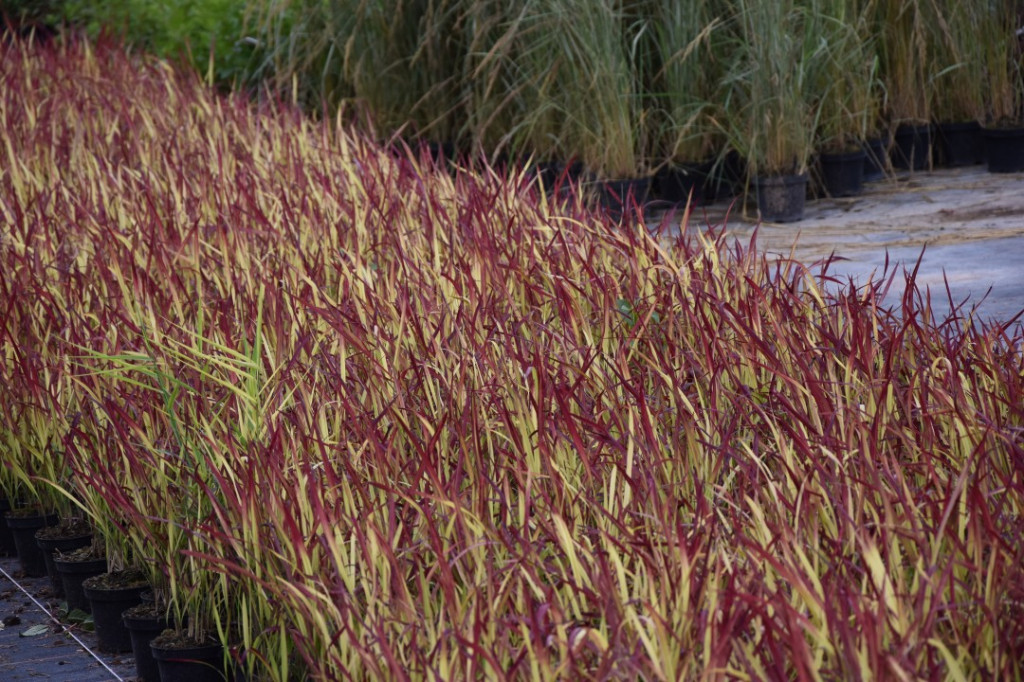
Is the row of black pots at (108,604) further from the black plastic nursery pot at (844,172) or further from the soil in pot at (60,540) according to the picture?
the black plastic nursery pot at (844,172)

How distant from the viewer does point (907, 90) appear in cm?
693

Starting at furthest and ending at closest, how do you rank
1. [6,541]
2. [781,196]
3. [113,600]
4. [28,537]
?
1. [781,196]
2. [6,541]
3. [28,537]
4. [113,600]

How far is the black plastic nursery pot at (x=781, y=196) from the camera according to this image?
239 inches

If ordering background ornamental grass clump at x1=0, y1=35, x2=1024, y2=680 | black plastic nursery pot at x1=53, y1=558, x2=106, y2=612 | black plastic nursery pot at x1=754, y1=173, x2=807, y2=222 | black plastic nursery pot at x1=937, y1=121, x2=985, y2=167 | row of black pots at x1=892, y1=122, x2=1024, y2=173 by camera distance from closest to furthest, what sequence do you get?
1. background ornamental grass clump at x1=0, y1=35, x2=1024, y2=680
2. black plastic nursery pot at x1=53, y1=558, x2=106, y2=612
3. black plastic nursery pot at x1=754, y1=173, x2=807, y2=222
4. row of black pots at x1=892, y1=122, x2=1024, y2=173
5. black plastic nursery pot at x1=937, y1=121, x2=985, y2=167

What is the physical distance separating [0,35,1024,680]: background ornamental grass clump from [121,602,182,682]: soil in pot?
0.22 ft

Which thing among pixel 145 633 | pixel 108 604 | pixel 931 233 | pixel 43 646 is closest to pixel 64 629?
pixel 43 646

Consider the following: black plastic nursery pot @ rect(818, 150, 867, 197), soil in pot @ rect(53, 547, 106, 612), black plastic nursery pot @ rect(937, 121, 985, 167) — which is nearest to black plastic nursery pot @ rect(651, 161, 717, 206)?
black plastic nursery pot @ rect(818, 150, 867, 197)

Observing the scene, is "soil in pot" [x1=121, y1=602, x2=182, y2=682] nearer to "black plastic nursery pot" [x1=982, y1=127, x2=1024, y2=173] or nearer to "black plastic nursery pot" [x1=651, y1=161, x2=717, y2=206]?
"black plastic nursery pot" [x1=651, y1=161, x2=717, y2=206]

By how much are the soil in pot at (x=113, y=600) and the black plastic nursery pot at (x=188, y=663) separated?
0.30 m

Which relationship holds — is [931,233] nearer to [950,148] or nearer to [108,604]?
[950,148]

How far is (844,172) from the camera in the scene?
6.57 metres

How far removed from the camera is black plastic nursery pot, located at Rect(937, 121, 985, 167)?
7.03m

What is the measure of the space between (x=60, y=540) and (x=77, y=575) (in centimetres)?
15

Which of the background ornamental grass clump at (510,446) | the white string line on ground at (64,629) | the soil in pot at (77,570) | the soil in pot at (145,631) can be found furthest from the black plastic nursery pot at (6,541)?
the soil in pot at (145,631)
